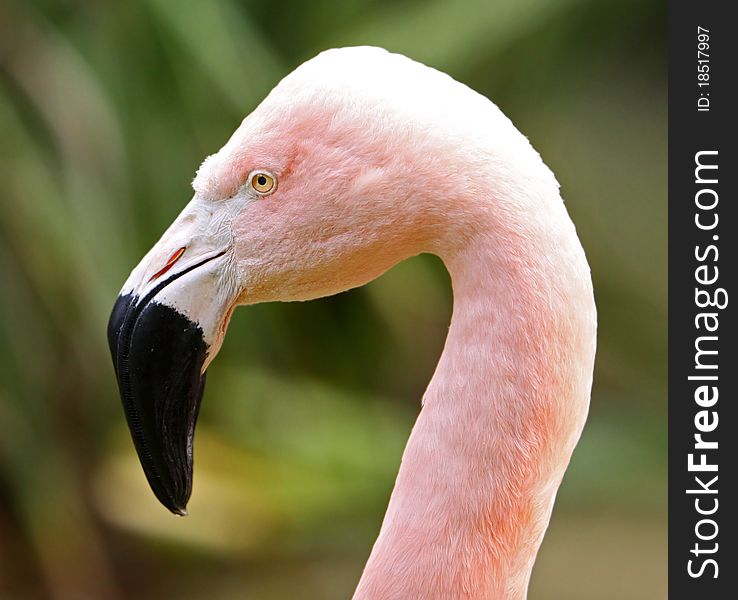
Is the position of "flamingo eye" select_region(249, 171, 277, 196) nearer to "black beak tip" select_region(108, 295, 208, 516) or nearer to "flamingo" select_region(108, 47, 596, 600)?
"flamingo" select_region(108, 47, 596, 600)

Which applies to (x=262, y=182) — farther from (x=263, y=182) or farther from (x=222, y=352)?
(x=222, y=352)

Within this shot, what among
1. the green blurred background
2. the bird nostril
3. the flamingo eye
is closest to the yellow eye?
the flamingo eye

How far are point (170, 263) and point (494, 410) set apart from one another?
1.16ft

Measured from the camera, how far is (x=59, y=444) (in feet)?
8.80

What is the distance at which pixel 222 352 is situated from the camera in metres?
2.83

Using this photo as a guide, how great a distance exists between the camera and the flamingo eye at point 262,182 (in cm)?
94

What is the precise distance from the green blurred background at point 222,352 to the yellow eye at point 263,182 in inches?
63.1

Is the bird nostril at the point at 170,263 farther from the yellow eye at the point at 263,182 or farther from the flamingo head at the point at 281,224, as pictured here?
the yellow eye at the point at 263,182

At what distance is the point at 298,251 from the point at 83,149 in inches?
68.8

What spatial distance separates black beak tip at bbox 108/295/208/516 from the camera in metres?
0.97

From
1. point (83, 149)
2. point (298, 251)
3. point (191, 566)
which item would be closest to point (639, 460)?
point (191, 566)

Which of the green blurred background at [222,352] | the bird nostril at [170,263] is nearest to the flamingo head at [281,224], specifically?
the bird nostril at [170,263]
